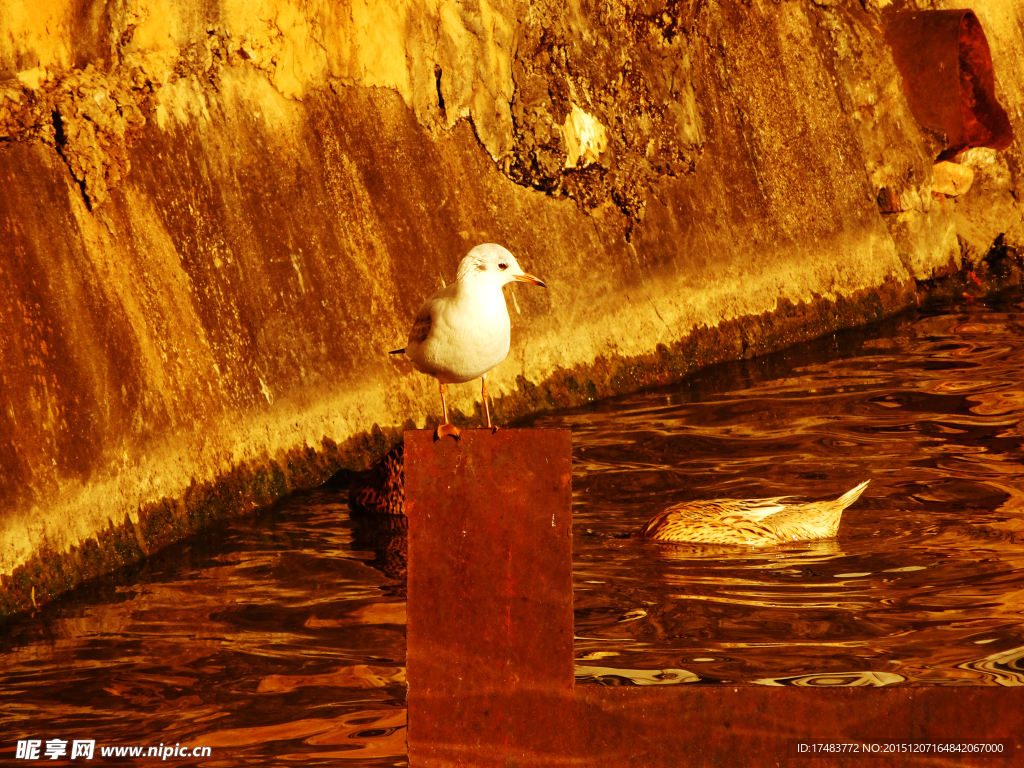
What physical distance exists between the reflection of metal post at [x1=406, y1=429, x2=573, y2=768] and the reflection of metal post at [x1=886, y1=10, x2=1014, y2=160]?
42.7 feet

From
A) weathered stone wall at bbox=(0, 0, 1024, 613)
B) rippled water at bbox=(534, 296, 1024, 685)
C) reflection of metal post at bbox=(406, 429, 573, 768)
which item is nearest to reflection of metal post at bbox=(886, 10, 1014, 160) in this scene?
weathered stone wall at bbox=(0, 0, 1024, 613)

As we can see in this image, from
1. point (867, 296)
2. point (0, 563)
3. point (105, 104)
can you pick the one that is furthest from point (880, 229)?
point (0, 563)

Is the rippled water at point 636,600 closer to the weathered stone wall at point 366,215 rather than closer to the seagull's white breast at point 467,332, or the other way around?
the weathered stone wall at point 366,215

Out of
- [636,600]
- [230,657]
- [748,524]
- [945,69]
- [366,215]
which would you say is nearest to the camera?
[230,657]

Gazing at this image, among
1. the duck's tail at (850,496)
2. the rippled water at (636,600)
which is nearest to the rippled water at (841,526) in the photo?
the rippled water at (636,600)

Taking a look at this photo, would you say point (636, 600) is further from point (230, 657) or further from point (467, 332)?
point (467, 332)

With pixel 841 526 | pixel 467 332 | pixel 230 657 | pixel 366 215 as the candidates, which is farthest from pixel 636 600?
pixel 366 215

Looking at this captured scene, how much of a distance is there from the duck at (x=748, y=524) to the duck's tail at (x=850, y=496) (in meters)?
0.05

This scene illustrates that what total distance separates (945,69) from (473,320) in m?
11.9

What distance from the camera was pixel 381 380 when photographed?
33.2 feet

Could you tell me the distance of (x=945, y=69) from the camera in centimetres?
1523

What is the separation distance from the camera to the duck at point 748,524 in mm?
7945

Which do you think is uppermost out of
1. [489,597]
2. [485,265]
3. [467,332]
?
[485,265]

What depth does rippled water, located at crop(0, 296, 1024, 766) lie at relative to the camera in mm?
5902
